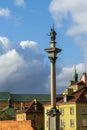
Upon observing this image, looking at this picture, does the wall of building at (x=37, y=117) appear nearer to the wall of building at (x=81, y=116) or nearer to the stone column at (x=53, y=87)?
the wall of building at (x=81, y=116)

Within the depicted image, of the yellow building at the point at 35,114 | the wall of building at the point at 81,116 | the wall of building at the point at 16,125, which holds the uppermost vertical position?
the yellow building at the point at 35,114

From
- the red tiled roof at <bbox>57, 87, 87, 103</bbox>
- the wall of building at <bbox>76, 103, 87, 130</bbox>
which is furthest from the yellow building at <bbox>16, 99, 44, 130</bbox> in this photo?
the wall of building at <bbox>76, 103, 87, 130</bbox>

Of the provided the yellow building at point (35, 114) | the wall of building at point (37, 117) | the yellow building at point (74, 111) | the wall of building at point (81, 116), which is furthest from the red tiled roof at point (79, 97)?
the yellow building at point (35, 114)

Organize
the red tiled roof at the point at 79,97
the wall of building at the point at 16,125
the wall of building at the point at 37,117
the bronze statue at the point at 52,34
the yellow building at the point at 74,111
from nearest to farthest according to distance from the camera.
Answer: the bronze statue at the point at 52,34 < the wall of building at the point at 16,125 < the yellow building at the point at 74,111 < the red tiled roof at the point at 79,97 < the wall of building at the point at 37,117

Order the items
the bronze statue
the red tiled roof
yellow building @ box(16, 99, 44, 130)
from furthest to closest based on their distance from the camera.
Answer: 1. yellow building @ box(16, 99, 44, 130)
2. the red tiled roof
3. the bronze statue

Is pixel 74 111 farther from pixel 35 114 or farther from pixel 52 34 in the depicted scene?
pixel 52 34

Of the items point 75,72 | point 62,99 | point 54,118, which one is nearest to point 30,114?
point 62,99

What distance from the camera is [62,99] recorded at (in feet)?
328

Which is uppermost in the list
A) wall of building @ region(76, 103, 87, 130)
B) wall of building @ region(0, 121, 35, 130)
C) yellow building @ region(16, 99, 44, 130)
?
yellow building @ region(16, 99, 44, 130)

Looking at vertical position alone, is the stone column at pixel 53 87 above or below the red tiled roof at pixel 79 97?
below

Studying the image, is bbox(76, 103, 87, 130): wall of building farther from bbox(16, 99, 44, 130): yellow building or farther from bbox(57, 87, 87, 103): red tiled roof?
bbox(16, 99, 44, 130): yellow building

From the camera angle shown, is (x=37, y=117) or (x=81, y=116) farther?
(x=37, y=117)

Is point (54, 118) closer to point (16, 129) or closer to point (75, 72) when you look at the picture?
point (16, 129)

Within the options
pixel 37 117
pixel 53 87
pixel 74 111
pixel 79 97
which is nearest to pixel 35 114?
pixel 37 117
